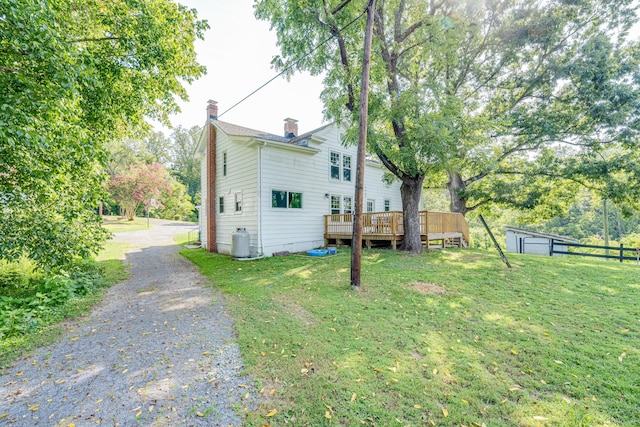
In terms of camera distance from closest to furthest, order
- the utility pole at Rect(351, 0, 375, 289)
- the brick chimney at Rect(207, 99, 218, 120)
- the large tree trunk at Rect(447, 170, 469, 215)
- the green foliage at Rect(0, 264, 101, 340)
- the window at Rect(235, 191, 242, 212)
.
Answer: the green foliage at Rect(0, 264, 101, 340), the utility pole at Rect(351, 0, 375, 289), the window at Rect(235, 191, 242, 212), the brick chimney at Rect(207, 99, 218, 120), the large tree trunk at Rect(447, 170, 469, 215)

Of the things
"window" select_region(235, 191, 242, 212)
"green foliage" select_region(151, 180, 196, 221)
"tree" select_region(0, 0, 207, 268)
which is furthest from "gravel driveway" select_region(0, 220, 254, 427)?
"green foliage" select_region(151, 180, 196, 221)

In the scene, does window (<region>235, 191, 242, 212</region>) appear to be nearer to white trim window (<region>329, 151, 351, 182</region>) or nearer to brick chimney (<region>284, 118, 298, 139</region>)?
white trim window (<region>329, 151, 351, 182</region>)

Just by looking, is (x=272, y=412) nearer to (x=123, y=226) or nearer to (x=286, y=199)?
(x=286, y=199)

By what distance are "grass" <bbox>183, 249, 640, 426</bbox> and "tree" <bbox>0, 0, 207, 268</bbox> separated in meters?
3.96

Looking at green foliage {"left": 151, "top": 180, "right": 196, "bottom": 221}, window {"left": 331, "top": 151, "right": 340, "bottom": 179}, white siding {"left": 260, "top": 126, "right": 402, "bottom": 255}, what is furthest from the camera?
green foliage {"left": 151, "top": 180, "right": 196, "bottom": 221}

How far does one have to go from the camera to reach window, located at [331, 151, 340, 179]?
14.5 m

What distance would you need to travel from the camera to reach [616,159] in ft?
40.4

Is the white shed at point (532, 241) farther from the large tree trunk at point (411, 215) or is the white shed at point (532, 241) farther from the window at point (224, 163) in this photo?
the window at point (224, 163)

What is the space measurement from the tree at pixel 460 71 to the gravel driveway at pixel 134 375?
320 inches

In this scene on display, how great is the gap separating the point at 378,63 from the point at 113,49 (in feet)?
24.6

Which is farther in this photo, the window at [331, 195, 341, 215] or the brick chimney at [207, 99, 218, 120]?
the window at [331, 195, 341, 215]

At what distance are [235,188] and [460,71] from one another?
12548 millimetres

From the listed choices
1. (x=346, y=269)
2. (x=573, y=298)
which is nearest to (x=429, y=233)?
(x=346, y=269)

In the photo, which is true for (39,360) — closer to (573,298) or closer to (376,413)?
(376,413)
